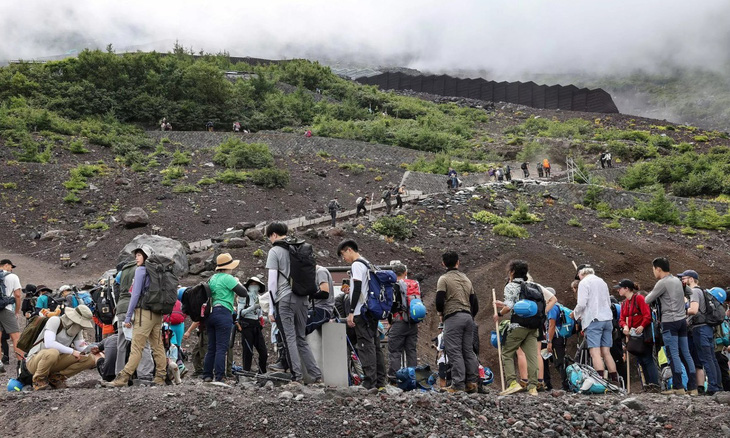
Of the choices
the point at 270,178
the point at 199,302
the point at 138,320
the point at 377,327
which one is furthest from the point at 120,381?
the point at 270,178

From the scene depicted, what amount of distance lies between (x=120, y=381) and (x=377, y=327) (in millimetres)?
2816

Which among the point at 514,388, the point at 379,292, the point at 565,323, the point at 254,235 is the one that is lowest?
the point at 514,388

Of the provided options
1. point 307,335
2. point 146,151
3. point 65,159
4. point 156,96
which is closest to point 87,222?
point 65,159

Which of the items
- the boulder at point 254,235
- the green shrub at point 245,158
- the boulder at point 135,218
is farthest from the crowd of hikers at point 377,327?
the green shrub at point 245,158

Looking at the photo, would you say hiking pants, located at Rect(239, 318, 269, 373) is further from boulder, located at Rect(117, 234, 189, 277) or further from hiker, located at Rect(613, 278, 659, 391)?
boulder, located at Rect(117, 234, 189, 277)

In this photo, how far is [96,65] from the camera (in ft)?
168

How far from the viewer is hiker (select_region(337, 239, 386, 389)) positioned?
788 centimetres

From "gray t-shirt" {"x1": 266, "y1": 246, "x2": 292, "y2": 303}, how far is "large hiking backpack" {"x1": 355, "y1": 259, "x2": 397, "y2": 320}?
780 millimetres

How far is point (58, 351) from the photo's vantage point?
7.98 meters

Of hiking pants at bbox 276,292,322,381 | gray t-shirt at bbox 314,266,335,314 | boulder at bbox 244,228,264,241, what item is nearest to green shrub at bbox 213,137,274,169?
boulder at bbox 244,228,264,241

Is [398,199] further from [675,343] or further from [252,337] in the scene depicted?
[675,343]

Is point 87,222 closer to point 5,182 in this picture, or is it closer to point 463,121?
point 5,182

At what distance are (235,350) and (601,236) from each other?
1691cm

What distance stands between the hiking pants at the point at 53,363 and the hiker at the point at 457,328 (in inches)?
159
